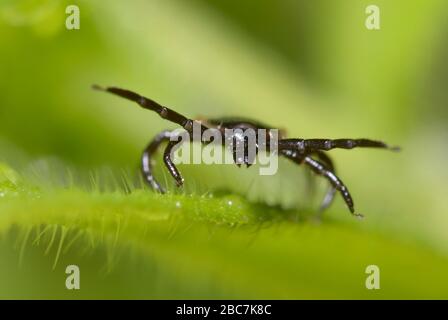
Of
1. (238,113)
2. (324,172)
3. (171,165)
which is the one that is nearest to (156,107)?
(171,165)

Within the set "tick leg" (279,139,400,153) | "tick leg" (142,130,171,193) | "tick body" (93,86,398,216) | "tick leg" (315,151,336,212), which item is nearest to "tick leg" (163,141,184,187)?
"tick body" (93,86,398,216)

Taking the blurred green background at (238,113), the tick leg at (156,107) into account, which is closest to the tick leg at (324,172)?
the blurred green background at (238,113)

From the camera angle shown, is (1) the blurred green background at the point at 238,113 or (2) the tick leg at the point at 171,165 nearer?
(2) the tick leg at the point at 171,165

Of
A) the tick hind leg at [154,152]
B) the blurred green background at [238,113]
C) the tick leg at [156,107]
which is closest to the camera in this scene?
the tick leg at [156,107]

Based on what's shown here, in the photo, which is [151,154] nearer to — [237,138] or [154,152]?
[154,152]

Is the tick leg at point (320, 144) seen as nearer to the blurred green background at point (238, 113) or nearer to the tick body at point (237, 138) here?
the tick body at point (237, 138)

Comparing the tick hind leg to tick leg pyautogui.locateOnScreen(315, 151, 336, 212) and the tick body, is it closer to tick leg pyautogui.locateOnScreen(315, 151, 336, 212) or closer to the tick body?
the tick body

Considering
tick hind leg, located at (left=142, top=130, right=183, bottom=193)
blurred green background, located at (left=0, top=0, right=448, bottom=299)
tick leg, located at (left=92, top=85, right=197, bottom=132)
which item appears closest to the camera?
tick leg, located at (left=92, top=85, right=197, bottom=132)

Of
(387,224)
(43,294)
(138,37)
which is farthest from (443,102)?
(43,294)
